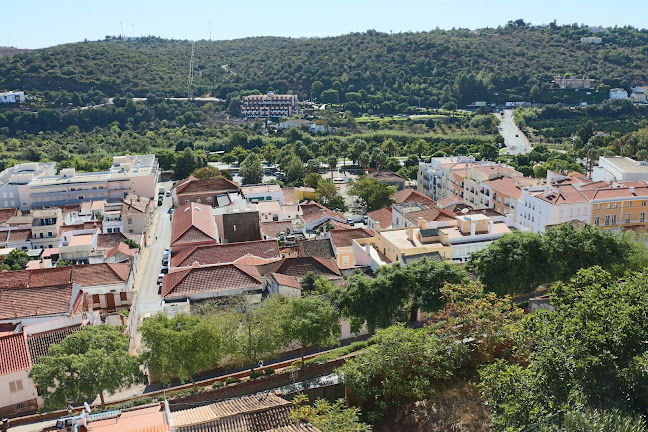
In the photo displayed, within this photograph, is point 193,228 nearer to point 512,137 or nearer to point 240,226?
point 240,226

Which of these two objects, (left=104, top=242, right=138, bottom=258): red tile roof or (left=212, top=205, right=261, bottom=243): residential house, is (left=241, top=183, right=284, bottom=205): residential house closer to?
(left=212, top=205, right=261, bottom=243): residential house

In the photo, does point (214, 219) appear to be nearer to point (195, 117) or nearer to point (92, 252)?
point (92, 252)

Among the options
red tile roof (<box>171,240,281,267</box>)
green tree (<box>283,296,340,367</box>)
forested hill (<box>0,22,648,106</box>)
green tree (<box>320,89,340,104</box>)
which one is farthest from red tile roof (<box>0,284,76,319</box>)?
green tree (<box>320,89,340,104</box>)

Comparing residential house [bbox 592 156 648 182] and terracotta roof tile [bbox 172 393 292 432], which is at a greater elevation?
residential house [bbox 592 156 648 182]

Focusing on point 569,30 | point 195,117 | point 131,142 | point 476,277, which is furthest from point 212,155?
point 569,30

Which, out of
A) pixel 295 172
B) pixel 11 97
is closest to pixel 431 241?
pixel 295 172

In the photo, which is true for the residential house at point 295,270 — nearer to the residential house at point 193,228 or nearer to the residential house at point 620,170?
the residential house at point 193,228
